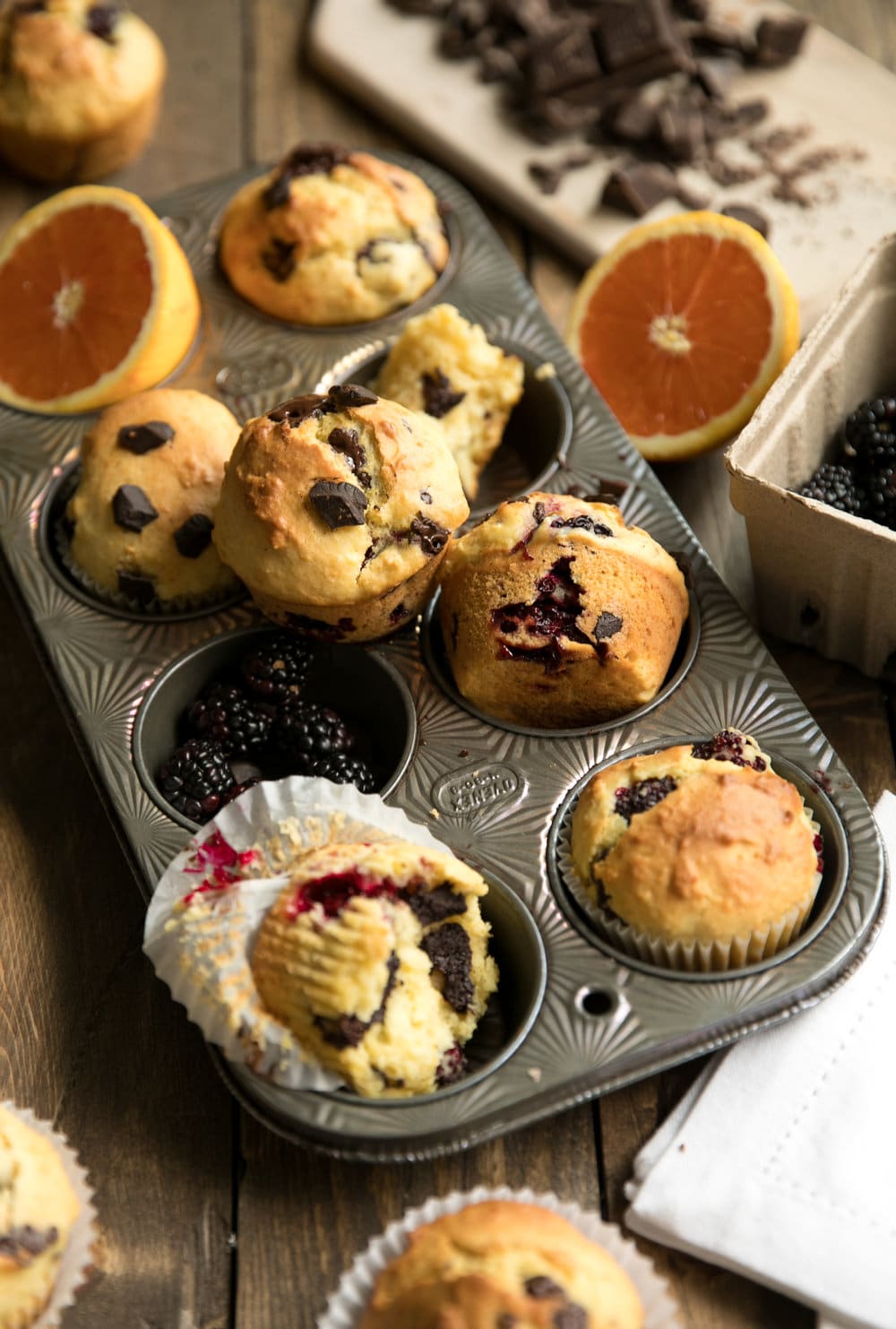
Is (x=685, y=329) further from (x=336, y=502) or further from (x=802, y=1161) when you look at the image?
(x=802, y=1161)

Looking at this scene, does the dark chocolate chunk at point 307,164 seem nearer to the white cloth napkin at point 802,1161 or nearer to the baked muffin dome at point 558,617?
the baked muffin dome at point 558,617

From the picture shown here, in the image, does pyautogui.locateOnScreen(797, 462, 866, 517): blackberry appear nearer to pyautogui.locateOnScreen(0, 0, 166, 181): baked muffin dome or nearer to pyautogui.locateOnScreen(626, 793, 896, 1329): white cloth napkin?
pyautogui.locateOnScreen(626, 793, 896, 1329): white cloth napkin

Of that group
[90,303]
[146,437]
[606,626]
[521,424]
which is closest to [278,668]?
→ [146,437]

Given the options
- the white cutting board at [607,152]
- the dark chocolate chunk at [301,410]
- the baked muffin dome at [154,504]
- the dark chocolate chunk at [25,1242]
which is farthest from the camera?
the white cutting board at [607,152]

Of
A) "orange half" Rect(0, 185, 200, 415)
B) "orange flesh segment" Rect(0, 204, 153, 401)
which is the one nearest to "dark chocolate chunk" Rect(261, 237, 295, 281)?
"orange half" Rect(0, 185, 200, 415)

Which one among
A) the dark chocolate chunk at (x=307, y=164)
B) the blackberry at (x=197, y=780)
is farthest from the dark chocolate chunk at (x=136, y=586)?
the dark chocolate chunk at (x=307, y=164)

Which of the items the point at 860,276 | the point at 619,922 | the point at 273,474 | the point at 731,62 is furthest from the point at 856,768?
the point at 731,62
